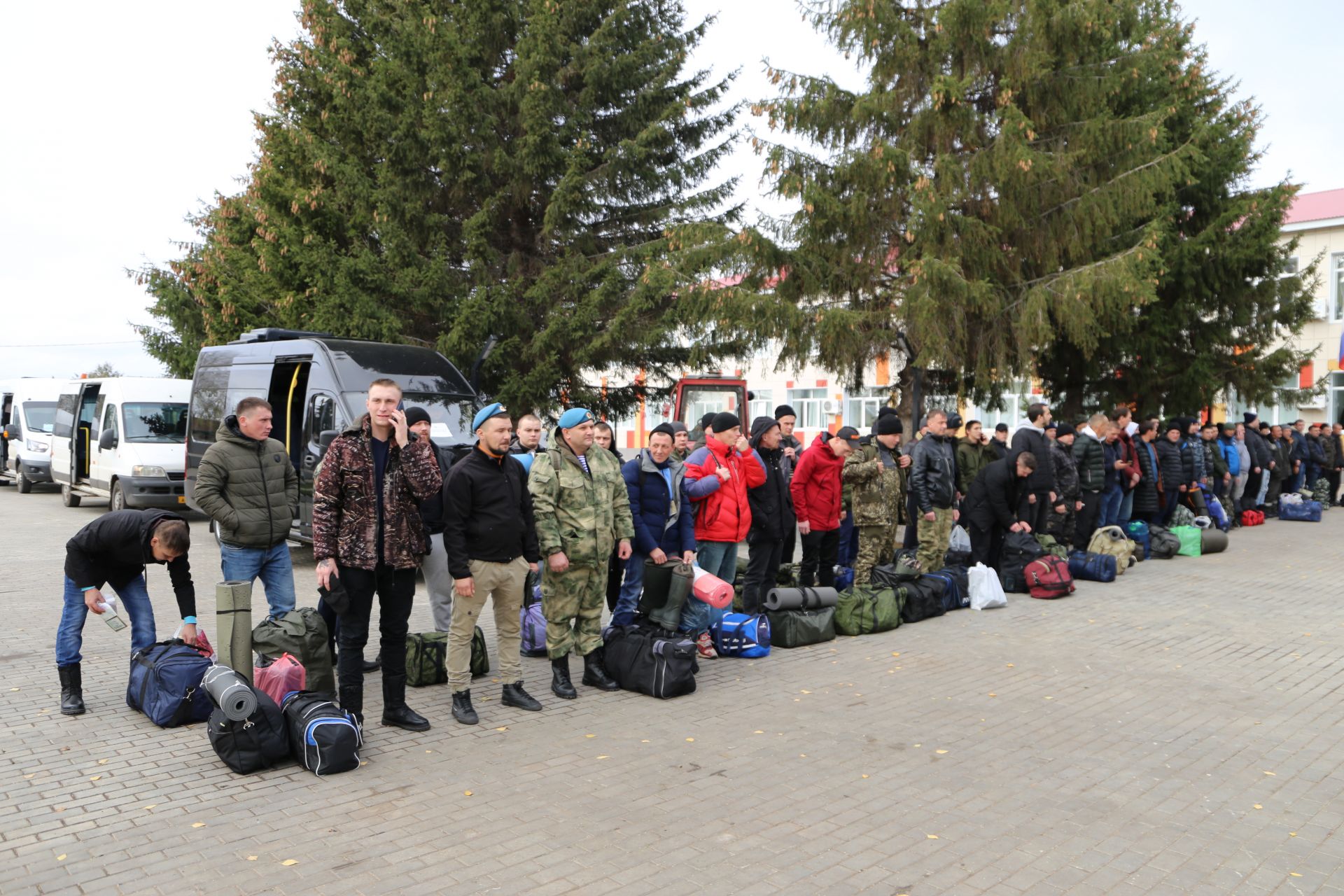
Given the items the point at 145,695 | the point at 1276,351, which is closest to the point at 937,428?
the point at 145,695

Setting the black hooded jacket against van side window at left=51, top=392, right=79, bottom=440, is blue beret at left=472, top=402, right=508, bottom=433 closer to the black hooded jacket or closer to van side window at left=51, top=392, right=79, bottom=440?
the black hooded jacket

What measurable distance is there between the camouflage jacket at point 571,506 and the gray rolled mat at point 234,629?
71.1 inches

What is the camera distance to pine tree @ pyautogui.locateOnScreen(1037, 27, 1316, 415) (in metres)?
19.2

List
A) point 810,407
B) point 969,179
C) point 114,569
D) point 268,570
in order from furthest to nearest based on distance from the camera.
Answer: point 810,407
point 969,179
point 268,570
point 114,569

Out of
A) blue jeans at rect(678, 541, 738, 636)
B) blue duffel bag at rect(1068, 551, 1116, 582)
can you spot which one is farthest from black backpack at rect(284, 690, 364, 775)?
blue duffel bag at rect(1068, 551, 1116, 582)

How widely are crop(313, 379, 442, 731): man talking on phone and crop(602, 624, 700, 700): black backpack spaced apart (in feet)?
4.78

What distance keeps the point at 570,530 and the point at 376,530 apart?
1374 mm

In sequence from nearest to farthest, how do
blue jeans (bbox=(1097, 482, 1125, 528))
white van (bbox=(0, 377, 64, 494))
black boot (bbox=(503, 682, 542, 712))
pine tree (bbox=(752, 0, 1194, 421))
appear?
black boot (bbox=(503, 682, 542, 712))
blue jeans (bbox=(1097, 482, 1125, 528))
pine tree (bbox=(752, 0, 1194, 421))
white van (bbox=(0, 377, 64, 494))

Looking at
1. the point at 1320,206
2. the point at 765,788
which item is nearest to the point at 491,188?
the point at 765,788

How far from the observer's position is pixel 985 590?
9.81m

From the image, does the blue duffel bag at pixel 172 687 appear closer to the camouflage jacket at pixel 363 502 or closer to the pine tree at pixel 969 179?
the camouflage jacket at pixel 363 502

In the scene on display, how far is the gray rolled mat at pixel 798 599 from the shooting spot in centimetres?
825

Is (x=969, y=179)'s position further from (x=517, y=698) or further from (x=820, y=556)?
(x=517, y=698)

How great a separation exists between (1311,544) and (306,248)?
1752 cm
